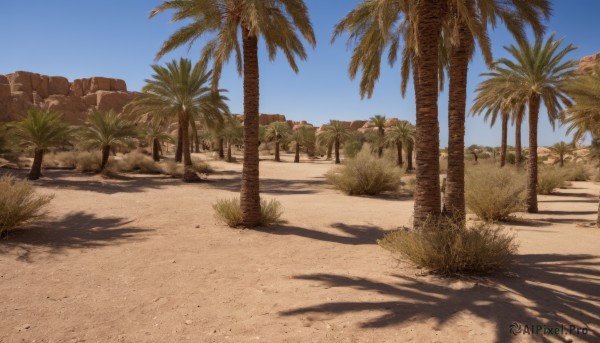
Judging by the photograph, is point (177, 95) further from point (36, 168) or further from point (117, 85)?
point (117, 85)

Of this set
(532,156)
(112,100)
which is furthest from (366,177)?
(112,100)

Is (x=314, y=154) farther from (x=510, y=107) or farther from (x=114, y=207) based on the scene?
(x=114, y=207)

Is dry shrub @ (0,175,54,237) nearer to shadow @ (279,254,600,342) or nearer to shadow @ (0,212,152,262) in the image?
shadow @ (0,212,152,262)

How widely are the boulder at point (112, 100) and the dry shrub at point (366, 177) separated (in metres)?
73.7

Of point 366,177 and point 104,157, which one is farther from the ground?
point 104,157

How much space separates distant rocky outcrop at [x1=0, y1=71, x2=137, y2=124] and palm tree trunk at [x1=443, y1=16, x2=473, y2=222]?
2778 inches

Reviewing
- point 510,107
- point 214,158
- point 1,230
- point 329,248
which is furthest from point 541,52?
point 214,158

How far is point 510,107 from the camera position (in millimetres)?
20000

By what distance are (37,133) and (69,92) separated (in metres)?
77.3

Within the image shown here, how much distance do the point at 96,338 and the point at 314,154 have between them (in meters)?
57.1

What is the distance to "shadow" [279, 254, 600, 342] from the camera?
4164 mm

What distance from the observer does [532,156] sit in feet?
47.9

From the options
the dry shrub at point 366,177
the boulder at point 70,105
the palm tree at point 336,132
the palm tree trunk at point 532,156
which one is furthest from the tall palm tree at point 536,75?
the boulder at point 70,105

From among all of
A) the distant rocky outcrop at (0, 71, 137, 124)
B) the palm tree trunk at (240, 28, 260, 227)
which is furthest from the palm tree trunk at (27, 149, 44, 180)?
the distant rocky outcrop at (0, 71, 137, 124)
